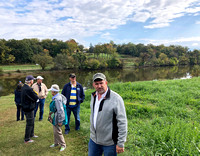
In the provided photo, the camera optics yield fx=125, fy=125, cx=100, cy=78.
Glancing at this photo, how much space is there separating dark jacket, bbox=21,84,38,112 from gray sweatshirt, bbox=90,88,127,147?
284 cm

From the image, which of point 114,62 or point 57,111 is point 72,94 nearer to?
point 57,111

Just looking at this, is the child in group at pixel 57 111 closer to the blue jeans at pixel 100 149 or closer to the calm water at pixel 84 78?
the blue jeans at pixel 100 149

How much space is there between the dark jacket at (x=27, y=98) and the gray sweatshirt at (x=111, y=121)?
284 centimetres

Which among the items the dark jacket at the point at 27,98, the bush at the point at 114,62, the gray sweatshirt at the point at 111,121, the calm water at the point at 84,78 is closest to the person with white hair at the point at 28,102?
the dark jacket at the point at 27,98

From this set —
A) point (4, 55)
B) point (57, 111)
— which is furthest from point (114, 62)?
point (57, 111)

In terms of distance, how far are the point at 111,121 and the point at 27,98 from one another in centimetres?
316

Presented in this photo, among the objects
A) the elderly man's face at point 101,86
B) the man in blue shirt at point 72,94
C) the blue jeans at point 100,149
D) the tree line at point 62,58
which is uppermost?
the tree line at point 62,58

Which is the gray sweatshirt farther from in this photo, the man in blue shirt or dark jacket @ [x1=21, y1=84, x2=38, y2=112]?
dark jacket @ [x1=21, y1=84, x2=38, y2=112]

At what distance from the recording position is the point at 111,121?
212 centimetres

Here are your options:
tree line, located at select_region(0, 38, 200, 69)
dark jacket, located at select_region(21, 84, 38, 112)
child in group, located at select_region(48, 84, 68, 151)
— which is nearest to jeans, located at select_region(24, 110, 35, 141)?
dark jacket, located at select_region(21, 84, 38, 112)

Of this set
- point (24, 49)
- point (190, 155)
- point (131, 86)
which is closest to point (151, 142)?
point (190, 155)

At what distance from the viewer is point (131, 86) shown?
10.3 metres

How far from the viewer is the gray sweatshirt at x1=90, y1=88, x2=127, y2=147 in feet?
6.69

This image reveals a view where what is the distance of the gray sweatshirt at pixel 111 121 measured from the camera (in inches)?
80.3
